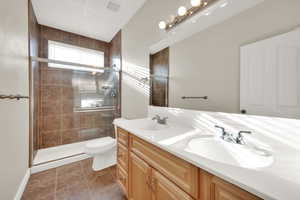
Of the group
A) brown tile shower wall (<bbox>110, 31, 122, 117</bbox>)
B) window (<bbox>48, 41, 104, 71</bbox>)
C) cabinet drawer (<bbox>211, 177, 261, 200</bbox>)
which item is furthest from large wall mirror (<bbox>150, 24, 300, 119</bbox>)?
window (<bbox>48, 41, 104, 71</bbox>)

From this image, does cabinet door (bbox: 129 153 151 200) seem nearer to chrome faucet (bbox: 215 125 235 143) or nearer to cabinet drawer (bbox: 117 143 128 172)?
cabinet drawer (bbox: 117 143 128 172)

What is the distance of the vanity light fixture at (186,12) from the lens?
1099mm

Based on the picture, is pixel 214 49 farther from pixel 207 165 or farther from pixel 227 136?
pixel 207 165

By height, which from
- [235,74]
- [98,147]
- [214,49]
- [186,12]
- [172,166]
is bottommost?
[98,147]

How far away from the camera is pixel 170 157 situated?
2.42 feet

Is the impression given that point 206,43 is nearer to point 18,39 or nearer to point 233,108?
point 233,108

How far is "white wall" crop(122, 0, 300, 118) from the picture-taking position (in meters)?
0.82

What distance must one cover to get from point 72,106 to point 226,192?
3046 mm

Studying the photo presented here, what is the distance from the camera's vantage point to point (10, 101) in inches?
44.3

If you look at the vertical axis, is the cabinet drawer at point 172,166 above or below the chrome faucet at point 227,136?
below

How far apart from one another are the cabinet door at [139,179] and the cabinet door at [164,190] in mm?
65

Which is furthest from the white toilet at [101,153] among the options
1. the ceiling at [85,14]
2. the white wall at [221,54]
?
the ceiling at [85,14]

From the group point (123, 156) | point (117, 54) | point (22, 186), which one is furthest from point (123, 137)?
point (117, 54)

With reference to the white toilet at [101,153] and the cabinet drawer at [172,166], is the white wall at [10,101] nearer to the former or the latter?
the white toilet at [101,153]
